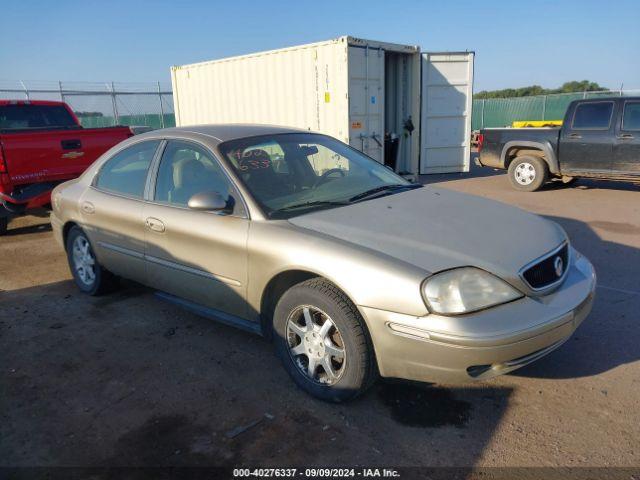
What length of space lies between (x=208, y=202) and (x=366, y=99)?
7702mm

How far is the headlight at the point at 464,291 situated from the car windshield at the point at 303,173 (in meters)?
1.10

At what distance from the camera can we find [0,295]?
5.15m

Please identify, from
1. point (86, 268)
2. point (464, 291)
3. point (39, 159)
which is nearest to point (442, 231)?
point (464, 291)

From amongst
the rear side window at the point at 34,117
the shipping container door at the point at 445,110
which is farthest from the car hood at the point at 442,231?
the shipping container door at the point at 445,110

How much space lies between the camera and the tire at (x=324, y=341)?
2826 mm

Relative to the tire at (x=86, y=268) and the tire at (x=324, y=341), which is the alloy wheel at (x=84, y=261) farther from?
the tire at (x=324, y=341)

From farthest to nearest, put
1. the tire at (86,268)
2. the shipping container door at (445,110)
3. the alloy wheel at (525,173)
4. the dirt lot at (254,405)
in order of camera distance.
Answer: the shipping container door at (445,110), the alloy wheel at (525,173), the tire at (86,268), the dirt lot at (254,405)

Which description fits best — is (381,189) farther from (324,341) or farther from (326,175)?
(324,341)

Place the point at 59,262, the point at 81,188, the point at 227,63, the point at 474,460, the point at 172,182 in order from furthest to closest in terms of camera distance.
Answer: the point at 227,63 < the point at 59,262 < the point at 81,188 < the point at 172,182 < the point at 474,460

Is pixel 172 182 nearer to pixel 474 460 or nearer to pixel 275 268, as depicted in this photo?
pixel 275 268

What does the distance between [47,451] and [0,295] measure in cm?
304

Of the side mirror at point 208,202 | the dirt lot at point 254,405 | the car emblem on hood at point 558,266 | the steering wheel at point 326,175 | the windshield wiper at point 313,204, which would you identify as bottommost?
the dirt lot at point 254,405

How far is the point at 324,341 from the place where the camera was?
300 centimetres

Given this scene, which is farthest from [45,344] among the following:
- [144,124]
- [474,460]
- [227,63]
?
[144,124]
